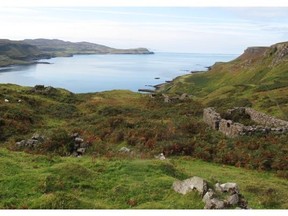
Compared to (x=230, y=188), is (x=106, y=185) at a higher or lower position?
lower

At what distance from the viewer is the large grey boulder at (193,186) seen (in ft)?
43.7

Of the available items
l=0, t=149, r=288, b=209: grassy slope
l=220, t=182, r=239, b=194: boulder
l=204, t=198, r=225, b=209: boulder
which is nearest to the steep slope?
l=0, t=149, r=288, b=209: grassy slope

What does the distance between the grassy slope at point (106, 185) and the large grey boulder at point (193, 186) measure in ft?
0.74

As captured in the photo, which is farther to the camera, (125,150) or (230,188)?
(125,150)

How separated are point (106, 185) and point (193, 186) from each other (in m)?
3.27

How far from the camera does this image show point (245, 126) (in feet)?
94.7

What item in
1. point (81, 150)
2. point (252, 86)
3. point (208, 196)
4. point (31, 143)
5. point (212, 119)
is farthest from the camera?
point (252, 86)

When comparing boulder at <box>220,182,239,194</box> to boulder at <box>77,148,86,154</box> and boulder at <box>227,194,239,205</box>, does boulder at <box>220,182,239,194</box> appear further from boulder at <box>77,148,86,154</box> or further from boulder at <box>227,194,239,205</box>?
boulder at <box>77,148,86,154</box>

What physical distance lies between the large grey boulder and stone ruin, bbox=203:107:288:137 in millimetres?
14759

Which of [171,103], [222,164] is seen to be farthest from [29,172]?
[171,103]

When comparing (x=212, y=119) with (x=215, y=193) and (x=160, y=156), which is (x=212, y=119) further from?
(x=215, y=193)

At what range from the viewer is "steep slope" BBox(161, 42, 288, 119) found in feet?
172

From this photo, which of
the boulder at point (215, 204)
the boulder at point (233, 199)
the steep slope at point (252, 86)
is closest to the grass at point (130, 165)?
the boulder at point (215, 204)

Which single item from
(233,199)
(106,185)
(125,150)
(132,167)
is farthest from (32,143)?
(233,199)
